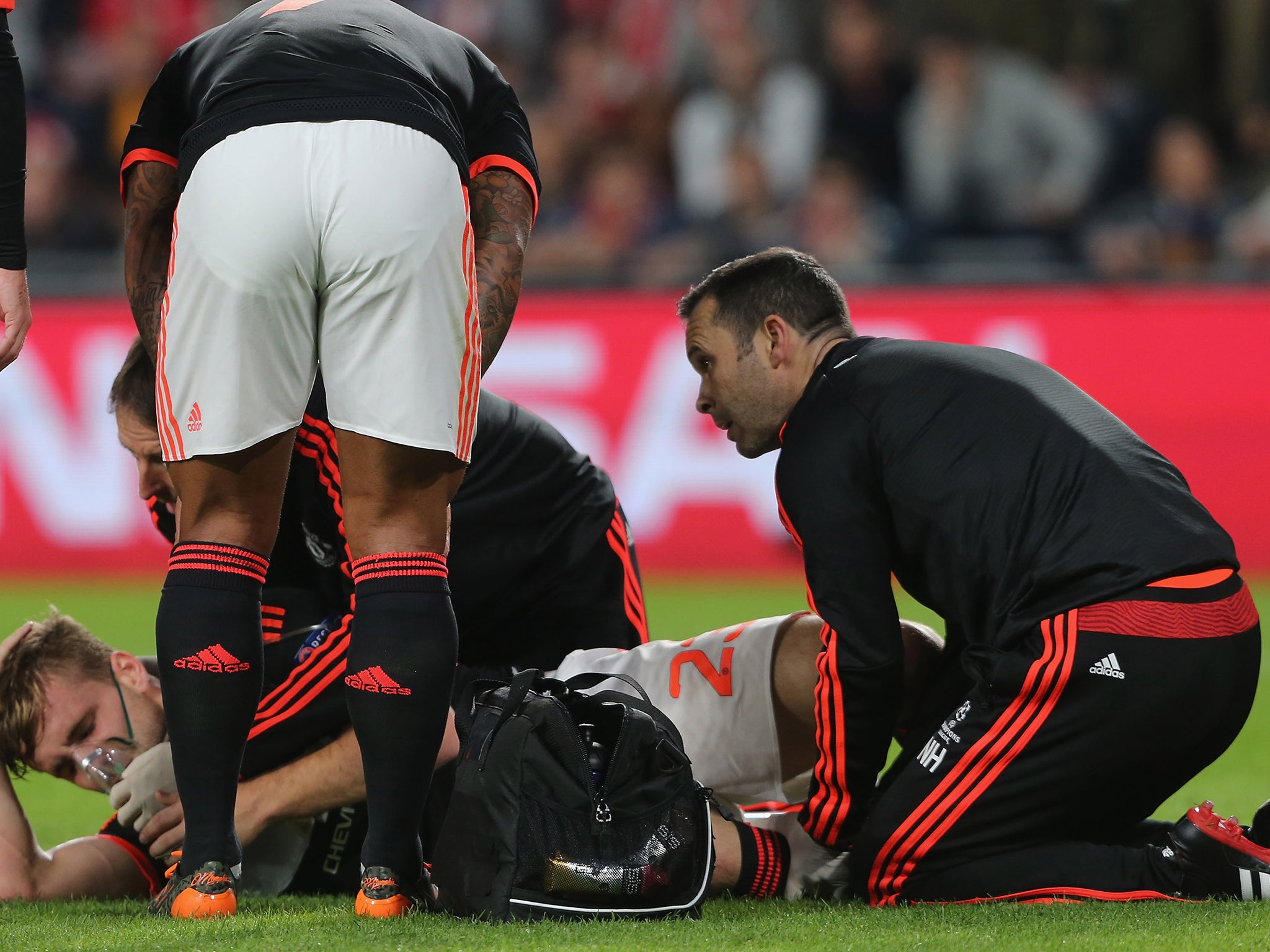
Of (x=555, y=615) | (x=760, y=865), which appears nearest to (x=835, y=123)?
(x=555, y=615)

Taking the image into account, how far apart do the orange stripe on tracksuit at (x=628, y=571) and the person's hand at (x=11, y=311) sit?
1.42 m

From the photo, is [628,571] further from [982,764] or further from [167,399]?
[167,399]

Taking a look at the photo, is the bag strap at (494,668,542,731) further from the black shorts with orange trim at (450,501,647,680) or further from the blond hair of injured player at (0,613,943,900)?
the black shorts with orange trim at (450,501,647,680)

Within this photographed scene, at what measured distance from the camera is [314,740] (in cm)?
311

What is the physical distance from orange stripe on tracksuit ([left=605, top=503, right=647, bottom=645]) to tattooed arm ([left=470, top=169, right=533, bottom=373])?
2.98ft

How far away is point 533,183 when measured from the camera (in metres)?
3.00

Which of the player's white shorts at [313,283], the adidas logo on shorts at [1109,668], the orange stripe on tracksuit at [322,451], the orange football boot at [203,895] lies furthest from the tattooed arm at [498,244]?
the adidas logo on shorts at [1109,668]

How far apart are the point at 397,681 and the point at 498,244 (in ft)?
2.82

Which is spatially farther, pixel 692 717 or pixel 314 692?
pixel 692 717

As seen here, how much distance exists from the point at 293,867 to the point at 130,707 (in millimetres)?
557

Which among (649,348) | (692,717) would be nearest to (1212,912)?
(692,717)

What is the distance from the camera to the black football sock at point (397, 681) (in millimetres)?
2559

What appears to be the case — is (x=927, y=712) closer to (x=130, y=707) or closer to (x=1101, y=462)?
(x=1101, y=462)

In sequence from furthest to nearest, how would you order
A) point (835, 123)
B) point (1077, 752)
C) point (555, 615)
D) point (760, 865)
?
point (835, 123) < point (555, 615) < point (760, 865) < point (1077, 752)
